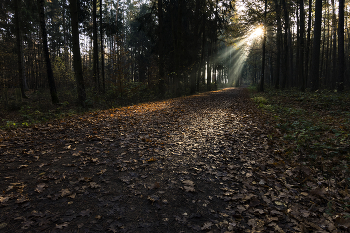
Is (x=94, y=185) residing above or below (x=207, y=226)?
above

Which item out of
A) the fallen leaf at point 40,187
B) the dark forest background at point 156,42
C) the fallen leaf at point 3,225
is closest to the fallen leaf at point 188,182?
the fallen leaf at point 40,187

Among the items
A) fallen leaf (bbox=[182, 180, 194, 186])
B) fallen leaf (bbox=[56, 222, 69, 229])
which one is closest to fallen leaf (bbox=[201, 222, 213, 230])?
fallen leaf (bbox=[182, 180, 194, 186])

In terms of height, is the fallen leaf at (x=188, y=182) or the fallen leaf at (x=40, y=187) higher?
the fallen leaf at (x=40, y=187)

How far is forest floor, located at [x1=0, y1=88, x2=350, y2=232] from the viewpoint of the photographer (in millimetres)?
A: 2367

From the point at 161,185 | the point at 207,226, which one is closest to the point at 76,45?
the point at 161,185

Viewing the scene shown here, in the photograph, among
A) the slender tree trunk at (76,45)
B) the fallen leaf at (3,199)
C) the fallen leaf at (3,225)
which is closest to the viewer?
the fallen leaf at (3,225)

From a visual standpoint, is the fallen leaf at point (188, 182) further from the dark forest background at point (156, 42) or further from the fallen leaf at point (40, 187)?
the dark forest background at point (156, 42)

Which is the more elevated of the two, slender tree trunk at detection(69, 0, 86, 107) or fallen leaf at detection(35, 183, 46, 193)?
slender tree trunk at detection(69, 0, 86, 107)

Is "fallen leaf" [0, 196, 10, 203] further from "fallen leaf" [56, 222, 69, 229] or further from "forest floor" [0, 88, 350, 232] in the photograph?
"fallen leaf" [56, 222, 69, 229]

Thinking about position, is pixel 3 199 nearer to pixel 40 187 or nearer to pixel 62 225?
pixel 40 187

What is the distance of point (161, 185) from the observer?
127 inches

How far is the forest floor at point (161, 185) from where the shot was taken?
7.77ft

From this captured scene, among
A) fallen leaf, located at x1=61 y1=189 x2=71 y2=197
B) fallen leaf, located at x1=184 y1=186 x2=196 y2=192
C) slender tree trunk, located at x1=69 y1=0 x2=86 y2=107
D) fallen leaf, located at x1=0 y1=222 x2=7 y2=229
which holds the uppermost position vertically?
slender tree trunk, located at x1=69 y1=0 x2=86 y2=107

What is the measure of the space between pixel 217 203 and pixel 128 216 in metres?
1.32
